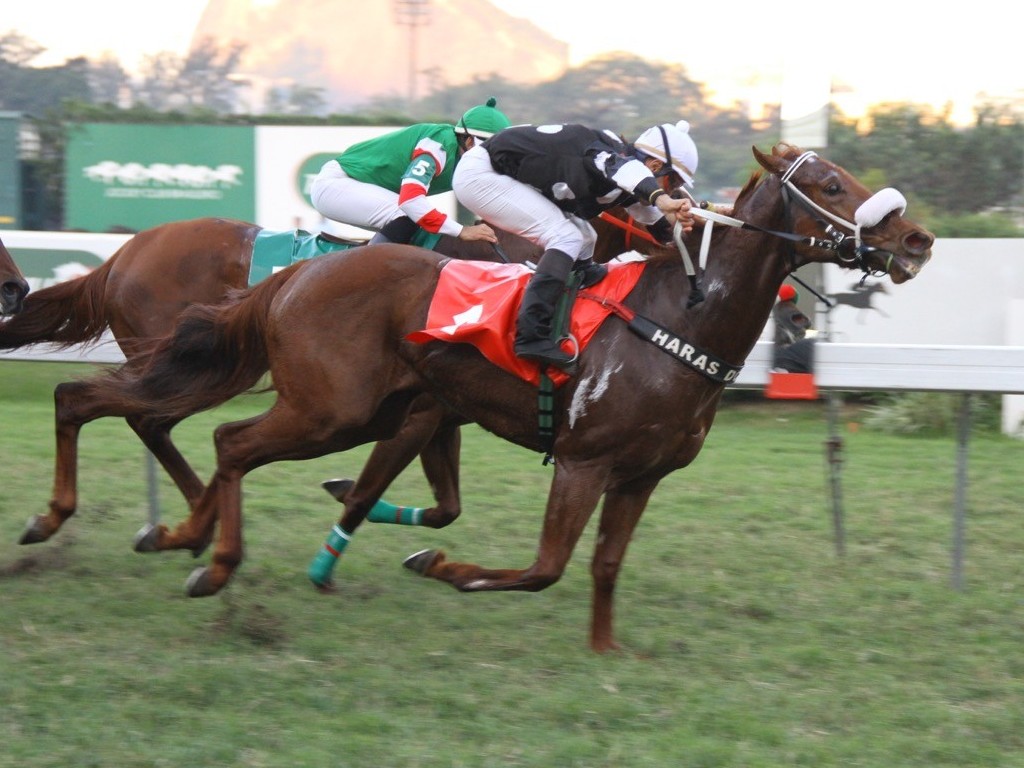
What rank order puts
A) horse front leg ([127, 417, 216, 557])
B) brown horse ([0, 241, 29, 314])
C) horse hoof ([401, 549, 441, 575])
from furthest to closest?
brown horse ([0, 241, 29, 314]), horse hoof ([401, 549, 441, 575]), horse front leg ([127, 417, 216, 557])

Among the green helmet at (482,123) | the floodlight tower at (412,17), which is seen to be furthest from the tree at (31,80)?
the green helmet at (482,123)

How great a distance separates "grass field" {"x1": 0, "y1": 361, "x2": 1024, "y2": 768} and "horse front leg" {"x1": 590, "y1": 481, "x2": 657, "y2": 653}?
11 centimetres

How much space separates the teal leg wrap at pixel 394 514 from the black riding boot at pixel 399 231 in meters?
1.16

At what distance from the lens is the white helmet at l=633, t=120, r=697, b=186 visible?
4988mm

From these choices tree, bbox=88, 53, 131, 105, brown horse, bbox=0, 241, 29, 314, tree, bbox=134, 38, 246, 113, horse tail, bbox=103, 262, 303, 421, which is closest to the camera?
horse tail, bbox=103, 262, 303, 421

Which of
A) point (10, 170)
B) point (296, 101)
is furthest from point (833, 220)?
point (10, 170)

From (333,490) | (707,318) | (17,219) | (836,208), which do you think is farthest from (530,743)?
(17,219)

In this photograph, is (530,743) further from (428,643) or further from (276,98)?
(276,98)

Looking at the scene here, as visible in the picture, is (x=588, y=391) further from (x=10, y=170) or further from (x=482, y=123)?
(x=10, y=170)

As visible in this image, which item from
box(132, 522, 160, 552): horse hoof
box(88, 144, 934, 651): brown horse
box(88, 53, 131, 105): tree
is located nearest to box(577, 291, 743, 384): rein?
box(88, 144, 934, 651): brown horse

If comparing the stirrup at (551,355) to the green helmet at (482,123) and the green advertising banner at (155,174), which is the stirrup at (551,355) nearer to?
the green helmet at (482,123)

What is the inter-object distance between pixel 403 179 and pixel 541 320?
4.32ft

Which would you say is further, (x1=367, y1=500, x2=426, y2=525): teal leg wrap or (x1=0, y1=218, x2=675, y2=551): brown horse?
(x1=367, y1=500, x2=426, y2=525): teal leg wrap

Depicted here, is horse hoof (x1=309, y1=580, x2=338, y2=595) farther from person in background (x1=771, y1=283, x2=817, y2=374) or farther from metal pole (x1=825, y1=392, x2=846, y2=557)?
metal pole (x1=825, y1=392, x2=846, y2=557)
